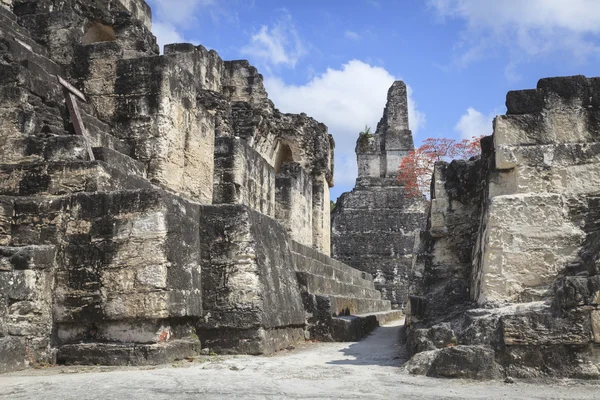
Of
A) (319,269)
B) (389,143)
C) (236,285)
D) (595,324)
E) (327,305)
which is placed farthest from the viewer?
(389,143)

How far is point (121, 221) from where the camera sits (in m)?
5.98

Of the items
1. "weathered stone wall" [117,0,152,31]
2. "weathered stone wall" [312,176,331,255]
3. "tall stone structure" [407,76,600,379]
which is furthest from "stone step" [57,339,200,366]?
"weathered stone wall" [312,176,331,255]

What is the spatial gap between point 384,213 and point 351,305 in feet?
59.4

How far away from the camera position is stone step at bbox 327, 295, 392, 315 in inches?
408

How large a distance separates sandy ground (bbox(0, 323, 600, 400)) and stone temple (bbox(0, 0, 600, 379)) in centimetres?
28

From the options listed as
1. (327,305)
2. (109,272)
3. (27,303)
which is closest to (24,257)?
(27,303)

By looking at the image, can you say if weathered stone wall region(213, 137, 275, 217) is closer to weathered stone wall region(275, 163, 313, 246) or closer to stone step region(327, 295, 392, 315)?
stone step region(327, 295, 392, 315)

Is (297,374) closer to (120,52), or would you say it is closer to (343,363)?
(343,363)

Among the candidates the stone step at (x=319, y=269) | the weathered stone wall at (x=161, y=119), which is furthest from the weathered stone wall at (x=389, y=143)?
the weathered stone wall at (x=161, y=119)

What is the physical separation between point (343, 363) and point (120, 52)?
5.60 m

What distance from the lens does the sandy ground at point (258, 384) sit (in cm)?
411

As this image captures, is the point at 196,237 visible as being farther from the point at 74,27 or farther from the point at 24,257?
the point at 74,27

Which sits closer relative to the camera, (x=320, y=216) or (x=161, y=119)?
(x=161, y=119)

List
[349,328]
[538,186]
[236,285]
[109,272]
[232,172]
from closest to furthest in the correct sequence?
[538,186] < [109,272] < [236,285] < [349,328] < [232,172]
